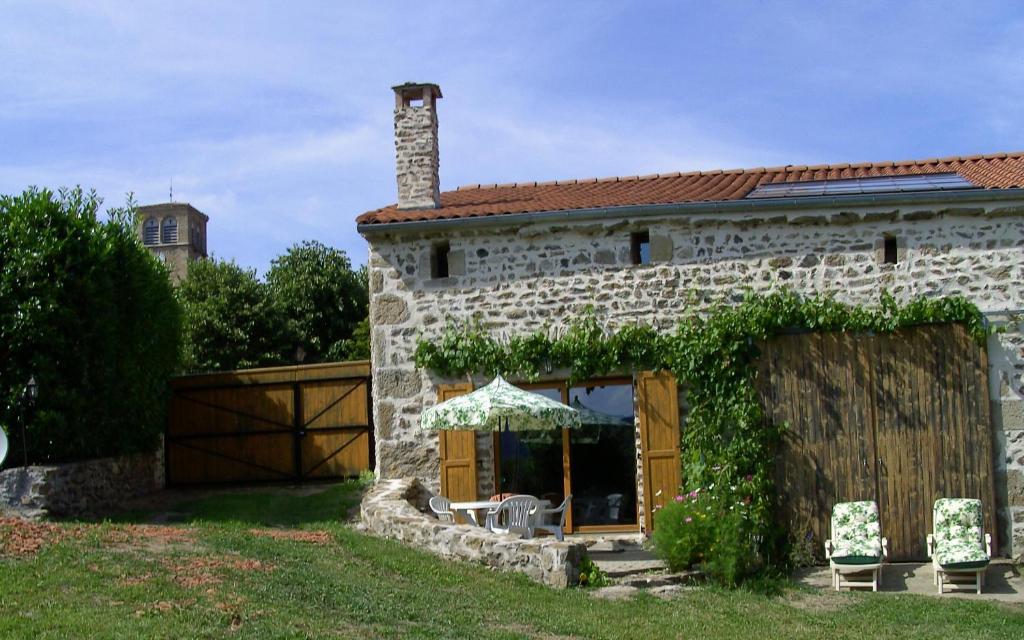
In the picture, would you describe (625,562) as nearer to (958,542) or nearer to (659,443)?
(659,443)

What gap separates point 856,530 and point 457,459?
4.57 m

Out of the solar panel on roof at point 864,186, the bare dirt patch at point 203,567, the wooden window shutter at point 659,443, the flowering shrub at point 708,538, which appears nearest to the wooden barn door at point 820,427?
the flowering shrub at point 708,538

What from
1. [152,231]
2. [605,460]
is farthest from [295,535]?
[152,231]

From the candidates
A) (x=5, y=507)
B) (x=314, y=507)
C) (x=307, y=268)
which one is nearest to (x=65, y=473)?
(x=5, y=507)

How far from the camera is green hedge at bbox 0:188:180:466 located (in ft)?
42.7

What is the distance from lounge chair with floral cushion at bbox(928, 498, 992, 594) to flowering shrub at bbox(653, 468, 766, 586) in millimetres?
1740

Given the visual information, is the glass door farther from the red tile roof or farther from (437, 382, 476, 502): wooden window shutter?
the red tile roof

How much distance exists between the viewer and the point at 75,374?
13.7 m

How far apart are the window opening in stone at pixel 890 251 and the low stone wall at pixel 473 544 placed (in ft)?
16.5

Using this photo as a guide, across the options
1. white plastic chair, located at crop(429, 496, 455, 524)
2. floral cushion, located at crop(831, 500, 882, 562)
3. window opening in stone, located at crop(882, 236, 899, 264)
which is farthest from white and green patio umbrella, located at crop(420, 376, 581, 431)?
window opening in stone, located at crop(882, 236, 899, 264)

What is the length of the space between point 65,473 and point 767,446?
26.4ft

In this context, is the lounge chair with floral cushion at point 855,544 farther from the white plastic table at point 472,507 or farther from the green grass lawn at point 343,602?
the white plastic table at point 472,507

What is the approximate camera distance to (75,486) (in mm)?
13000

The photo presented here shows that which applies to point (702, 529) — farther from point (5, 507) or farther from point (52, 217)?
point (52, 217)
